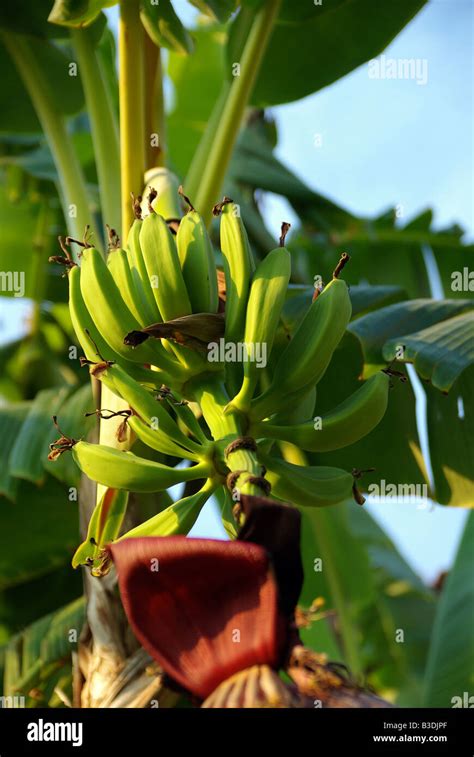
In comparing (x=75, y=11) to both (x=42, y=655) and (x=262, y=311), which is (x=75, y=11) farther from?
(x=42, y=655)

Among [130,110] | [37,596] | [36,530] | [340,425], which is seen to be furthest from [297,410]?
[37,596]

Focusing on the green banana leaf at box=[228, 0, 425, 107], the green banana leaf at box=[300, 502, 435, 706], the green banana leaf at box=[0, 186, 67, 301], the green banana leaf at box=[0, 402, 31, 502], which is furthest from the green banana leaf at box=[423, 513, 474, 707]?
the green banana leaf at box=[0, 186, 67, 301]

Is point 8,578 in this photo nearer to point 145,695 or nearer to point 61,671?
point 61,671

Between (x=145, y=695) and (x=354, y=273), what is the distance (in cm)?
201

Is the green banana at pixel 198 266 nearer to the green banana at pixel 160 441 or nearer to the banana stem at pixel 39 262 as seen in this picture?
the green banana at pixel 160 441

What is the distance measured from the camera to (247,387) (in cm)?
104

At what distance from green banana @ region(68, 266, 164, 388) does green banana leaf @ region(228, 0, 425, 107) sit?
2.88ft

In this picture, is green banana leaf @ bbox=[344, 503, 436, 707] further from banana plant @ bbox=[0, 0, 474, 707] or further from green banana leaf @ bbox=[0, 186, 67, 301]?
green banana leaf @ bbox=[0, 186, 67, 301]

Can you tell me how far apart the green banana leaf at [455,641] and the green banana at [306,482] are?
1220 mm

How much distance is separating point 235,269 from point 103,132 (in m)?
0.63

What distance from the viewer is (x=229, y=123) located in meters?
1.61

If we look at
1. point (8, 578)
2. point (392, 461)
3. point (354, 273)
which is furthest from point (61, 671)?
point (354, 273)
